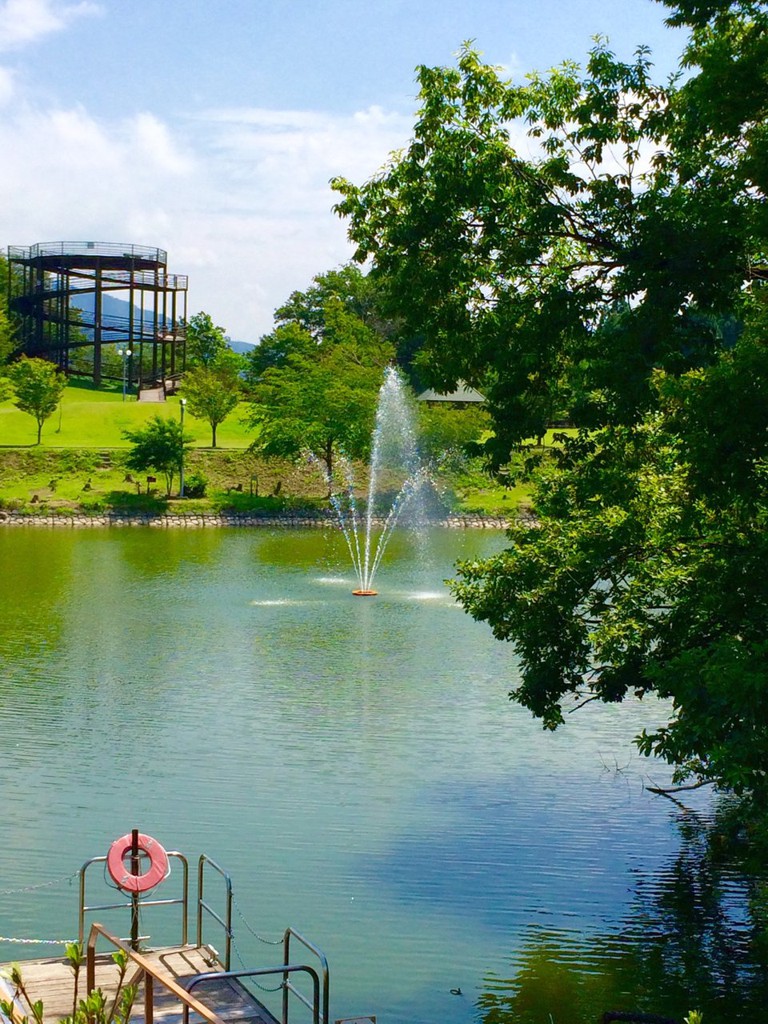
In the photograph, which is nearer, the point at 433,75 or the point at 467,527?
the point at 433,75

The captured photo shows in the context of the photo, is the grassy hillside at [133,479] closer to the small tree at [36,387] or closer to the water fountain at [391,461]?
the water fountain at [391,461]

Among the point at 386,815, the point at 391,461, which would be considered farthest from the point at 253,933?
the point at 391,461

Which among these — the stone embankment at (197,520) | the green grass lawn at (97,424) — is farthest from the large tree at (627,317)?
the green grass lawn at (97,424)

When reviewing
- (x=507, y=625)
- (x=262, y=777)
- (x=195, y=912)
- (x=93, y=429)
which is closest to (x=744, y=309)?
(x=507, y=625)

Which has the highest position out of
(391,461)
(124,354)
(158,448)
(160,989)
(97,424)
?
(124,354)

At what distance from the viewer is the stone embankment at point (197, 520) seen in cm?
6388

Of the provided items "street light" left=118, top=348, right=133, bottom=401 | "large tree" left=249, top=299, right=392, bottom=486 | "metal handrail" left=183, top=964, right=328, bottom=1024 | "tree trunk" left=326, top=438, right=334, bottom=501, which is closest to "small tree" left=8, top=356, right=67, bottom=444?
"street light" left=118, top=348, right=133, bottom=401

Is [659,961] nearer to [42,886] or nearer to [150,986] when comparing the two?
[150,986]

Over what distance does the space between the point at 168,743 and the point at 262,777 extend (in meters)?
2.71

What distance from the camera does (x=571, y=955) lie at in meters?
13.8

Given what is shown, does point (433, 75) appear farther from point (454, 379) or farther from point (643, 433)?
point (643, 433)

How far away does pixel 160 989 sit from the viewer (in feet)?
36.9

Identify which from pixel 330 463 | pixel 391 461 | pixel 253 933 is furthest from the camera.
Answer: pixel 391 461

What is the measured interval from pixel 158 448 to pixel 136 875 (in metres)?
57.2
